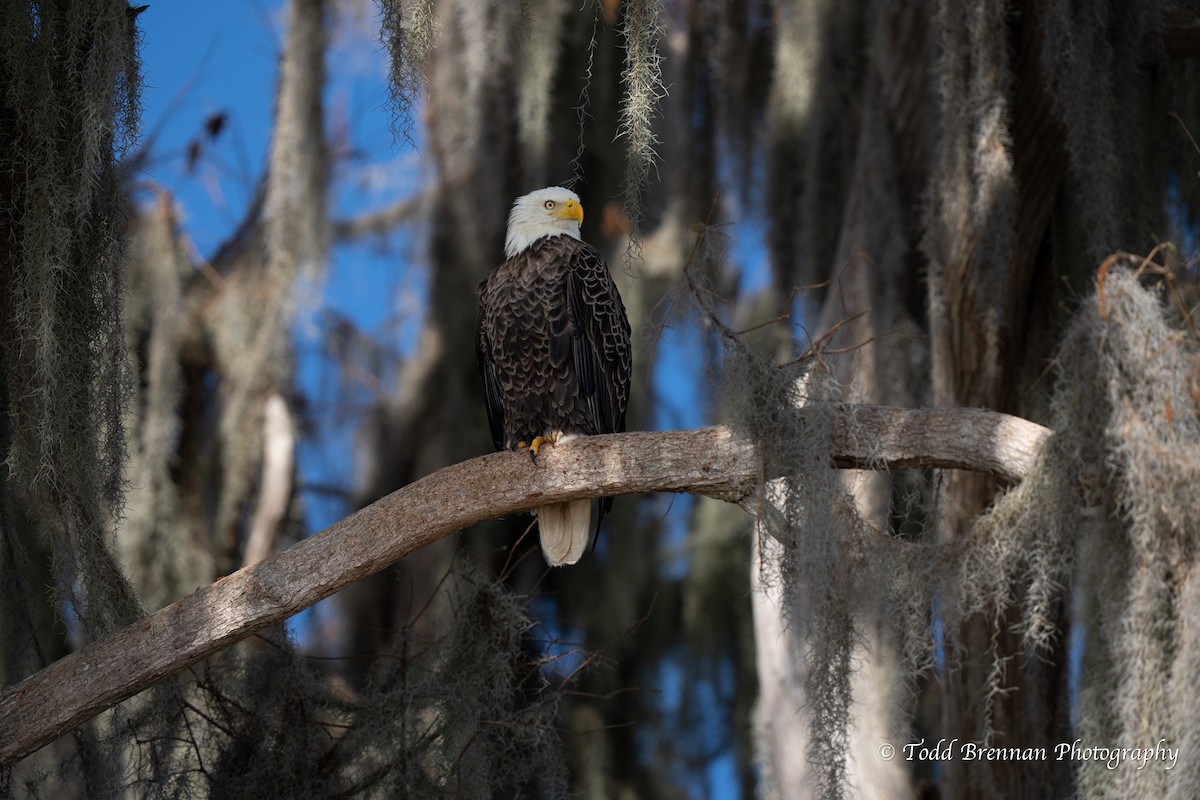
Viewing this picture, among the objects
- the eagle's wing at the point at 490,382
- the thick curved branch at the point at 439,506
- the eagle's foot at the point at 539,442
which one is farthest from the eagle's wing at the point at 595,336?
the thick curved branch at the point at 439,506

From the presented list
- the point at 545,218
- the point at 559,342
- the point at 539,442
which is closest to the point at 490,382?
the point at 559,342

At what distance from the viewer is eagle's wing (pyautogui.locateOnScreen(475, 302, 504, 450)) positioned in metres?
5.03

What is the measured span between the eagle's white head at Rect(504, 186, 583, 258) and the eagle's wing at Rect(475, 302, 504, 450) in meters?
0.29

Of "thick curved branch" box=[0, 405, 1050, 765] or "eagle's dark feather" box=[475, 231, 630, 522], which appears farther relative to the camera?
"eagle's dark feather" box=[475, 231, 630, 522]

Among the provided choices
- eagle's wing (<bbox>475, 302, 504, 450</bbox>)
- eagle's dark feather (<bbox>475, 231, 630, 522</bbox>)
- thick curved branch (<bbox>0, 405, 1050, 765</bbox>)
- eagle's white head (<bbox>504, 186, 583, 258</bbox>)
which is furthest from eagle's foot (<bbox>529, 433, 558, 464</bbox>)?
eagle's white head (<bbox>504, 186, 583, 258</bbox>)

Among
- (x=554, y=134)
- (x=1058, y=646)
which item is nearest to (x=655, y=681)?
(x=1058, y=646)

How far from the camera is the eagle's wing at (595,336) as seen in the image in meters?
4.80

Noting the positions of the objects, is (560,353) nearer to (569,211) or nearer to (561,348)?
(561,348)

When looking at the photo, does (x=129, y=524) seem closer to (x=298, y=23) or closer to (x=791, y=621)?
(x=298, y=23)

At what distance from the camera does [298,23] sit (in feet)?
23.7

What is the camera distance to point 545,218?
5.09 m

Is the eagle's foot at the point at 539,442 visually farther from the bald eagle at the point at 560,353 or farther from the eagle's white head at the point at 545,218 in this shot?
the eagle's white head at the point at 545,218

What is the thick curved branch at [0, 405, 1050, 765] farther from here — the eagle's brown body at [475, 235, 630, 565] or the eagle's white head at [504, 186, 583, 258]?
the eagle's white head at [504, 186, 583, 258]

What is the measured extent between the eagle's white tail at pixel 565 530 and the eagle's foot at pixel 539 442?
0.93 ft
